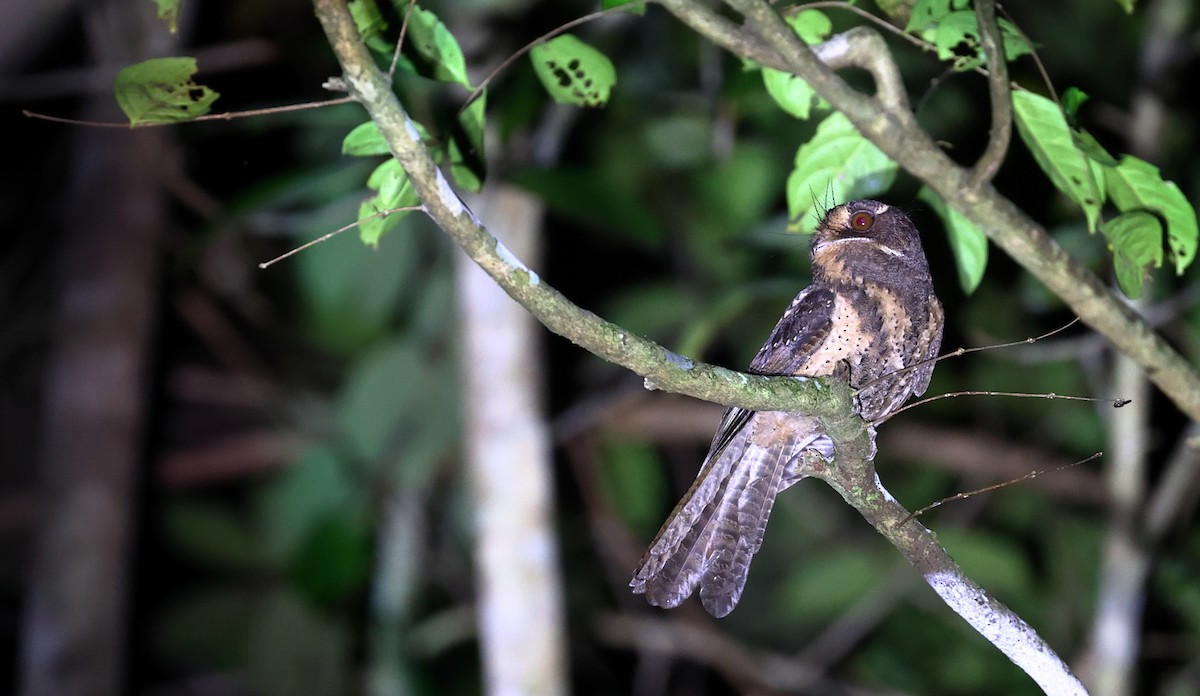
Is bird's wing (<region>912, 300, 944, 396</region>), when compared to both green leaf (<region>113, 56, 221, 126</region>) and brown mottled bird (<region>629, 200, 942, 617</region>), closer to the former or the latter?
brown mottled bird (<region>629, 200, 942, 617</region>)

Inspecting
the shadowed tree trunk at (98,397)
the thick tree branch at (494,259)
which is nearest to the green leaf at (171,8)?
the thick tree branch at (494,259)

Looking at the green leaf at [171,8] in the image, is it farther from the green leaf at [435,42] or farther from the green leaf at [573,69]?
the green leaf at [573,69]

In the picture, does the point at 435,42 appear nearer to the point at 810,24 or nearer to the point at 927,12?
the point at 810,24

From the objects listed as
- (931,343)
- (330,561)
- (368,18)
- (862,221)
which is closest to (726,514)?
(931,343)

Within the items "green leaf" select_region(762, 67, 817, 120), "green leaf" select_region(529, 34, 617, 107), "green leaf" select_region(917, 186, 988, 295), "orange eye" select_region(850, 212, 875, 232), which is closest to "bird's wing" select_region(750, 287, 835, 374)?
"orange eye" select_region(850, 212, 875, 232)

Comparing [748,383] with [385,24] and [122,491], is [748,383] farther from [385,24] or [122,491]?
[122,491]

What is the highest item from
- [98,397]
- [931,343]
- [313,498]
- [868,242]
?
[868,242]

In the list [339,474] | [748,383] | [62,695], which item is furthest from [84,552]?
[748,383]
